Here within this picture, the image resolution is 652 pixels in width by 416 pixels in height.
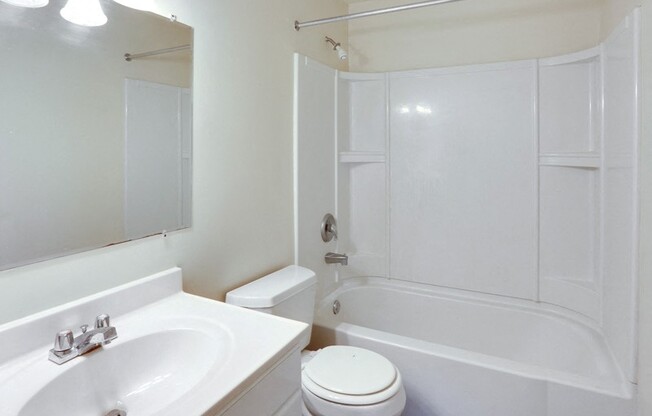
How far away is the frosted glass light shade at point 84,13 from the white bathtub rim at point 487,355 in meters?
1.54

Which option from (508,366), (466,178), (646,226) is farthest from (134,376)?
(466,178)

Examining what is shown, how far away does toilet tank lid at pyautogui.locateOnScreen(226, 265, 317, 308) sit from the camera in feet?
4.94

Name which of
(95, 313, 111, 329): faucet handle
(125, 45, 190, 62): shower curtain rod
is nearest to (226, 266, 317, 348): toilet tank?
(95, 313, 111, 329): faucet handle

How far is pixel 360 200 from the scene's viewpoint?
269 cm

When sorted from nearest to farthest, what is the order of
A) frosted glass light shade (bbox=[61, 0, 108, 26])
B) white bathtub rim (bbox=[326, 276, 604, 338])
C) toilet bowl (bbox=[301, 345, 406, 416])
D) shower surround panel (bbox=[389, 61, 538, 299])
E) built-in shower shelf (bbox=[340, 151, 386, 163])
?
frosted glass light shade (bbox=[61, 0, 108, 26])
toilet bowl (bbox=[301, 345, 406, 416])
white bathtub rim (bbox=[326, 276, 604, 338])
shower surround panel (bbox=[389, 61, 538, 299])
built-in shower shelf (bbox=[340, 151, 386, 163])

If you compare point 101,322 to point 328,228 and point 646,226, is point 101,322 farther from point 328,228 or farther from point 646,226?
point 646,226

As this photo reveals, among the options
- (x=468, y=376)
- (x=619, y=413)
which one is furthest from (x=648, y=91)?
(x=468, y=376)

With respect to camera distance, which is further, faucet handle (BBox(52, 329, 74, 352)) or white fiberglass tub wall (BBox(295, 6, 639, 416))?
white fiberglass tub wall (BBox(295, 6, 639, 416))

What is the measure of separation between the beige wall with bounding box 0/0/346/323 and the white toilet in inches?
6.4

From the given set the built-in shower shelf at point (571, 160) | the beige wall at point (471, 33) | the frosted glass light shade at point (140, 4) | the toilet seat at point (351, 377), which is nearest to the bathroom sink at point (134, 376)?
the toilet seat at point (351, 377)

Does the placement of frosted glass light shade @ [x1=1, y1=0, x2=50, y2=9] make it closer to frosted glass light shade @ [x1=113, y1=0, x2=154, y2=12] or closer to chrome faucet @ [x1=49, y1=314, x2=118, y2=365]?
frosted glass light shade @ [x1=113, y1=0, x2=154, y2=12]

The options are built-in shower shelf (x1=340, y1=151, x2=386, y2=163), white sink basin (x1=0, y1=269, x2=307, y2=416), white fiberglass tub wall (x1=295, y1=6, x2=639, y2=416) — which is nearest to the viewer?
white sink basin (x1=0, y1=269, x2=307, y2=416)

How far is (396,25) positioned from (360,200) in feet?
3.93

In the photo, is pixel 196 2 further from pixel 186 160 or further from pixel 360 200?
pixel 360 200
